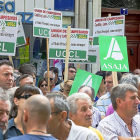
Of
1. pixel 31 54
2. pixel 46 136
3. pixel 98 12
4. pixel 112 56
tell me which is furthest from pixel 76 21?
pixel 46 136

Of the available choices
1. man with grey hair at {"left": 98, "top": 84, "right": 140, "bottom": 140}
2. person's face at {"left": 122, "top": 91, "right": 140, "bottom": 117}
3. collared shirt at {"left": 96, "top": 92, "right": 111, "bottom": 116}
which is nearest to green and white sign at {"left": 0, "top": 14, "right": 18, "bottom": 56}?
collared shirt at {"left": 96, "top": 92, "right": 111, "bottom": 116}

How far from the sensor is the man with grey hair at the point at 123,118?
6118 mm

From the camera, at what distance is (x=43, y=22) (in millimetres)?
10797

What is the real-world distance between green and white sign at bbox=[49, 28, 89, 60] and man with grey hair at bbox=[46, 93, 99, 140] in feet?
18.3

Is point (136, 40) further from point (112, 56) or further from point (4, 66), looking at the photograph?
point (4, 66)

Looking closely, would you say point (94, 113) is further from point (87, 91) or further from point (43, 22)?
point (43, 22)

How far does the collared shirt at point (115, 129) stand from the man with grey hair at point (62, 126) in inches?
44.8

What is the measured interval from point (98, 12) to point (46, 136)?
12.3 m

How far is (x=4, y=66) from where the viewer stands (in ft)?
25.5

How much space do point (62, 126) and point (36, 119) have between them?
91 centimetres

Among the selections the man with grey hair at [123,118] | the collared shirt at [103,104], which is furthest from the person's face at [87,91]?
the man with grey hair at [123,118]

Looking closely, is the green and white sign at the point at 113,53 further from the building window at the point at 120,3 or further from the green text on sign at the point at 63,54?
the building window at the point at 120,3

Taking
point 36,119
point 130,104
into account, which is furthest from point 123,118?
point 36,119

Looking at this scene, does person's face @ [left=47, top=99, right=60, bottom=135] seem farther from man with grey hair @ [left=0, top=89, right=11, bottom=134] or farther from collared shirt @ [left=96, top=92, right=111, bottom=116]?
collared shirt @ [left=96, top=92, right=111, bottom=116]
